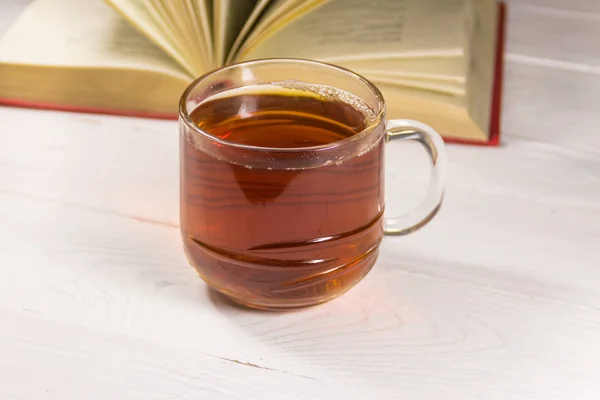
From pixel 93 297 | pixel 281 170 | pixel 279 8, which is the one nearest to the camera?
pixel 281 170

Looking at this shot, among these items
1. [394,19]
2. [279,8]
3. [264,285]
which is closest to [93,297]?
[264,285]

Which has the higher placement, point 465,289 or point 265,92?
point 265,92

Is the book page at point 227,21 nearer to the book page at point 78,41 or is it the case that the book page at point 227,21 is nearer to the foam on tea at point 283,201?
the book page at point 78,41

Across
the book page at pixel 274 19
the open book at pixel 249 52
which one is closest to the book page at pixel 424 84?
the open book at pixel 249 52

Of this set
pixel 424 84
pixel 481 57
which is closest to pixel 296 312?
pixel 424 84

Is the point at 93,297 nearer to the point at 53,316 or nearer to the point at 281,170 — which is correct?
the point at 53,316

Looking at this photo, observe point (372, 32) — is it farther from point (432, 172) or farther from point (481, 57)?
point (432, 172)
